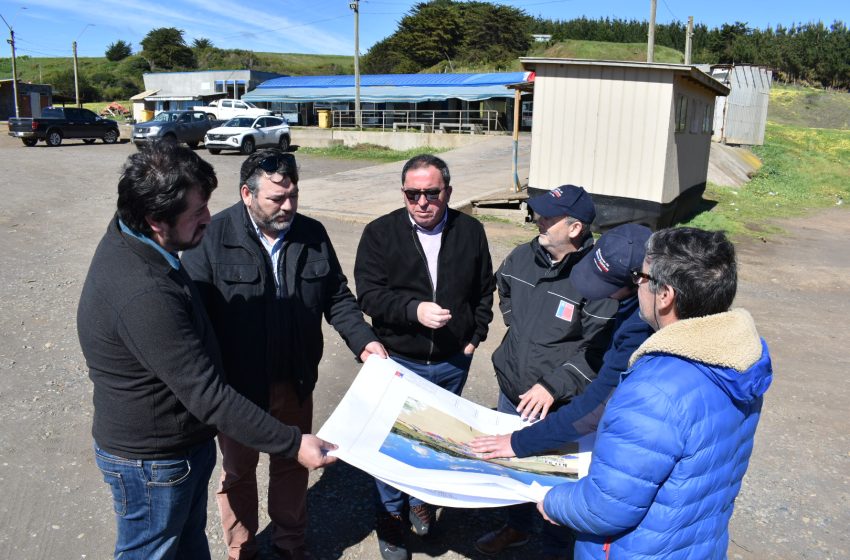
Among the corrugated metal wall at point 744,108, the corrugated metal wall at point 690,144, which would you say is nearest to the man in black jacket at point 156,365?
the corrugated metal wall at point 690,144

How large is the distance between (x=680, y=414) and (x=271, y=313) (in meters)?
1.68

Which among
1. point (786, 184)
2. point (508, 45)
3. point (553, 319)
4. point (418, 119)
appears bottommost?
point (786, 184)

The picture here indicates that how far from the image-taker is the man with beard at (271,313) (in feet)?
8.61

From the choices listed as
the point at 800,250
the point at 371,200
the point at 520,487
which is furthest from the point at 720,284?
the point at 371,200

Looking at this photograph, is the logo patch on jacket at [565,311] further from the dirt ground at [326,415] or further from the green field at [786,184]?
the green field at [786,184]

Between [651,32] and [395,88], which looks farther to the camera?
[395,88]

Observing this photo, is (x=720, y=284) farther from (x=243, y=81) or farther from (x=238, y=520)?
(x=243, y=81)

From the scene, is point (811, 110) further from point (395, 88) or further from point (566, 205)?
point (566, 205)

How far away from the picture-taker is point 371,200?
13750 millimetres

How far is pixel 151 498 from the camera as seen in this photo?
2086mm

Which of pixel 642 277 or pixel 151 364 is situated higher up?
pixel 642 277

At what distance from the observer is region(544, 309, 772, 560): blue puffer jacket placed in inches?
62.1

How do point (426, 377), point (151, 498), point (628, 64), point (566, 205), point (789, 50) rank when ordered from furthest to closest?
1. point (789, 50)
2. point (628, 64)
3. point (426, 377)
4. point (566, 205)
5. point (151, 498)

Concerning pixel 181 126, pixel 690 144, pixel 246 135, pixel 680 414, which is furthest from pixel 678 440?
pixel 181 126
